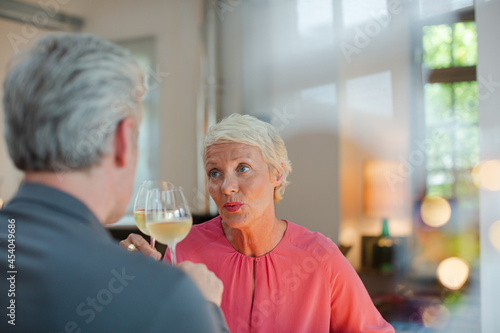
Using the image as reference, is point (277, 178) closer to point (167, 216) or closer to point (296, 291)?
point (296, 291)

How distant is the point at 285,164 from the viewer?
1.82 m

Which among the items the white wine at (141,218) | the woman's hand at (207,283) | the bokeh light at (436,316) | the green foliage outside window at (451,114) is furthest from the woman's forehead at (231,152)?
the bokeh light at (436,316)

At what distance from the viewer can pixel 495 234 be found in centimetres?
272

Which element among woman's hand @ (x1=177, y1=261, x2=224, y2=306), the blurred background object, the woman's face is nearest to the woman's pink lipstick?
the woman's face

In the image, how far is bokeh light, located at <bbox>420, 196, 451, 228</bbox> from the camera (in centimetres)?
310

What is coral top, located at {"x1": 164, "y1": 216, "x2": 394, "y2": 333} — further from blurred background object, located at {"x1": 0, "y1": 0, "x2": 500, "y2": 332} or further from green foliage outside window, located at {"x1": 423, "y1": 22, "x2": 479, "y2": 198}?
green foliage outside window, located at {"x1": 423, "y1": 22, "x2": 479, "y2": 198}

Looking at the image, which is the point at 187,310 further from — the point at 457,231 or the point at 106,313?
the point at 457,231

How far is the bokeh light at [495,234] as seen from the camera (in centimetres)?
270

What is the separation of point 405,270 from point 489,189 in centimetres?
77

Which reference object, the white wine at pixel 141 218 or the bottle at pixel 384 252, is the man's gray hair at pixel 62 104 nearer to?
the white wine at pixel 141 218

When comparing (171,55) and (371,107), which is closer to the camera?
(371,107)

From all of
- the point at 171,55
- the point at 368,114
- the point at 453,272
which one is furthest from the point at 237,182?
the point at 171,55

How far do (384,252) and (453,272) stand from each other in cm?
44

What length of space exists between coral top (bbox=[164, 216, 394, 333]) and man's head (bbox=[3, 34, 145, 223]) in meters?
0.95
